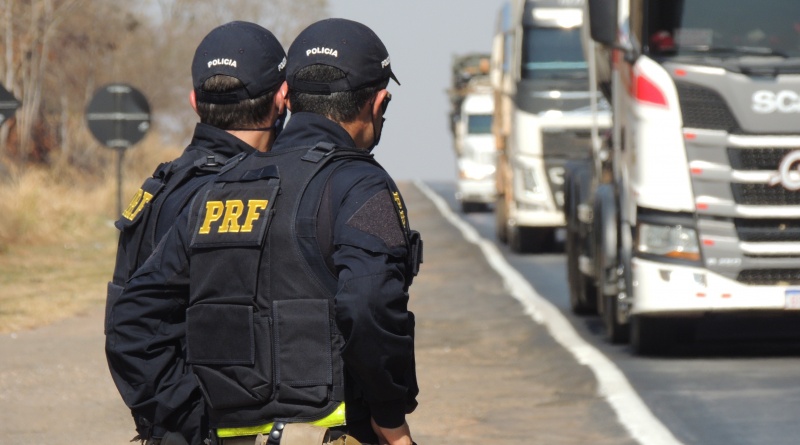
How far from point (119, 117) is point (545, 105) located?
6.94 metres

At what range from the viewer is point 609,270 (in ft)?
43.8

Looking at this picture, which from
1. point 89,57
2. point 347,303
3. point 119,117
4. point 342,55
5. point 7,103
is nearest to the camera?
point 347,303

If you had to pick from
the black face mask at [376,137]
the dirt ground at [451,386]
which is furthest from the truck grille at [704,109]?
the black face mask at [376,137]

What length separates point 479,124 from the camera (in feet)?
120

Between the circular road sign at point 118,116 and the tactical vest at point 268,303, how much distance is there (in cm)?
2211

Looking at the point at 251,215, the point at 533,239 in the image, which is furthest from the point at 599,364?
the point at 533,239

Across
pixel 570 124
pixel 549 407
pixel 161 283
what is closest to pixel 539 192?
pixel 570 124

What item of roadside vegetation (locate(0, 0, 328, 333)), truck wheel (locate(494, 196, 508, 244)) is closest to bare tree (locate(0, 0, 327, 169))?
roadside vegetation (locate(0, 0, 328, 333))

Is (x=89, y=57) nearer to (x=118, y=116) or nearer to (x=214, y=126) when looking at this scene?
(x=118, y=116)

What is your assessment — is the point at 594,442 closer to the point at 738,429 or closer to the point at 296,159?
the point at 738,429

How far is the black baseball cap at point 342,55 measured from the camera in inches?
173

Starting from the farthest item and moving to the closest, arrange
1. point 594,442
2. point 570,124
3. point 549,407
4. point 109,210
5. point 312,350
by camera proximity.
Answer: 1. point 109,210
2. point 570,124
3. point 549,407
4. point 594,442
5. point 312,350

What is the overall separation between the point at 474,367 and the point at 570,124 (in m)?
10.2

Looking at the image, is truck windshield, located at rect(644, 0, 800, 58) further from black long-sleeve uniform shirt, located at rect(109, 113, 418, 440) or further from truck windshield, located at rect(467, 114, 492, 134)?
truck windshield, located at rect(467, 114, 492, 134)
